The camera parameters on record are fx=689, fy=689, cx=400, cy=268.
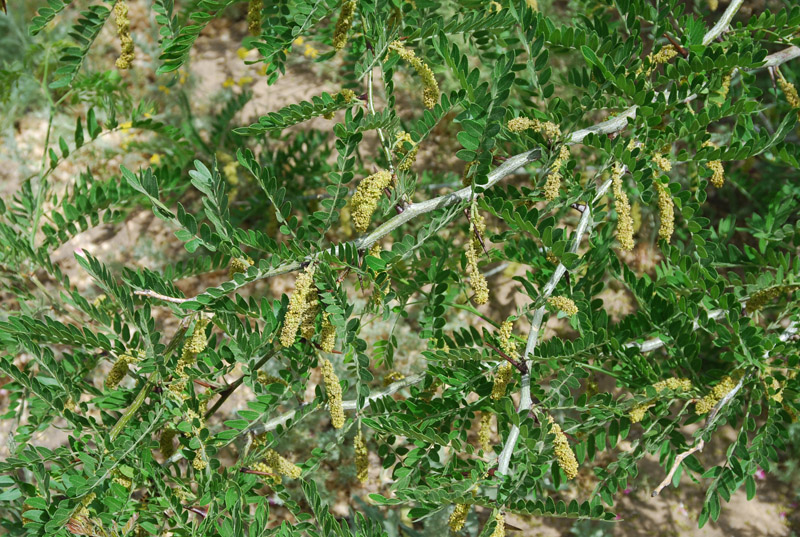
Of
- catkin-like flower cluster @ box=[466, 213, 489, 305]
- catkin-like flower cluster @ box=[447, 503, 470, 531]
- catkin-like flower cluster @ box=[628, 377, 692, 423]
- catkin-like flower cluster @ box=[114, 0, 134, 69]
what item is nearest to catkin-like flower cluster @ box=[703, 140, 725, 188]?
catkin-like flower cluster @ box=[628, 377, 692, 423]

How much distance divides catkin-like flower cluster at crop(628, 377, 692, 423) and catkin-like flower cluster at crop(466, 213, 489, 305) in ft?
1.58

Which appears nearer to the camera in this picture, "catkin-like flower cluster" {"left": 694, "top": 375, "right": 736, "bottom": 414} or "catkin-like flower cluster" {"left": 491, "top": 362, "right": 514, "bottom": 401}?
"catkin-like flower cluster" {"left": 491, "top": 362, "right": 514, "bottom": 401}

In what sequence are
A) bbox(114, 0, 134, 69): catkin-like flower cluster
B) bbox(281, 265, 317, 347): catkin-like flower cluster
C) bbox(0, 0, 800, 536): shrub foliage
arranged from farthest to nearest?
1. bbox(114, 0, 134, 69): catkin-like flower cluster
2. bbox(0, 0, 800, 536): shrub foliage
3. bbox(281, 265, 317, 347): catkin-like flower cluster

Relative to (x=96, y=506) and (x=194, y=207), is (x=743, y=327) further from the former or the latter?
(x=194, y=207)

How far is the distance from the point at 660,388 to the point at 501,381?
389 mm

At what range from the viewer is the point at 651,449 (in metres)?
1.57

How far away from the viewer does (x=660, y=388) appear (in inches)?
58.7

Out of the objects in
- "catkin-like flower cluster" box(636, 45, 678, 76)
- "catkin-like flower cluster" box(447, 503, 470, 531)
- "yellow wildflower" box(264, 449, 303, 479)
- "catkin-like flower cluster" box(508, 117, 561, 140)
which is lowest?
"yellow wildflower" box(264, 449, 303, 479)

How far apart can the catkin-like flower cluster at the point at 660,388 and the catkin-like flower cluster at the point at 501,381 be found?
0.31 m

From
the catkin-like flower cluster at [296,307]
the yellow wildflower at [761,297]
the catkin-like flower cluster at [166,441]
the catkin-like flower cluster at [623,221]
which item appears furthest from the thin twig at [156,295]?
the yellow wildflower at [761,297]

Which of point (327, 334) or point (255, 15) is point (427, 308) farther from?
point (255, 15)

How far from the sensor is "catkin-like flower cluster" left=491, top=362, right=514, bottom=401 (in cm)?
136

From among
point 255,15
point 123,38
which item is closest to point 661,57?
point 255,15

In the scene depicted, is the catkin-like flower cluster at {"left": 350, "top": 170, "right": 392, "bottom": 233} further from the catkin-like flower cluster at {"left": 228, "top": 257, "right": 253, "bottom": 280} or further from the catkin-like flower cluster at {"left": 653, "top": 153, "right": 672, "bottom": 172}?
the catkin-like flower cluster at {"left": 653, "top": 153, "right": 672, "bottom": 172}
